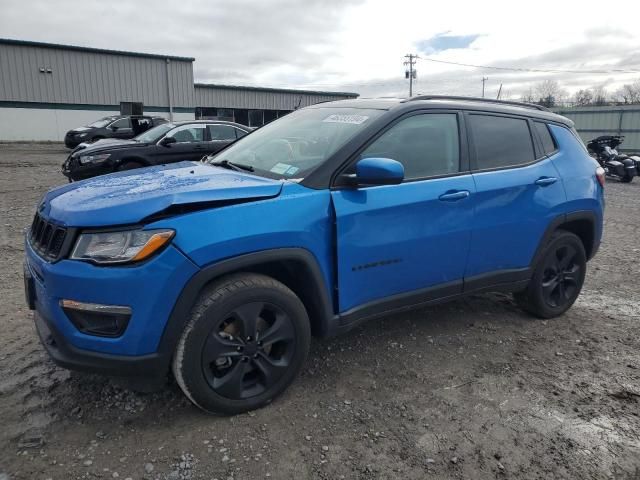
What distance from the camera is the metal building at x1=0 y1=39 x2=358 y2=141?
27.5 meters

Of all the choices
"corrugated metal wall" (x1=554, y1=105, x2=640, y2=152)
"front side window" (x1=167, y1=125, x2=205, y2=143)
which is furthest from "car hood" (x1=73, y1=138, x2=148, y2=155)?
"corrugated metal wall" (x1=554, y1=105, x2=640, y2=152)

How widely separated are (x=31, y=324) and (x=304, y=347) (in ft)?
7.51

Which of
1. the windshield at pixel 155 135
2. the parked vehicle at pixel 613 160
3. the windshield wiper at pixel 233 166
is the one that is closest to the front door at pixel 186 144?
the windshield at pixel 155 135

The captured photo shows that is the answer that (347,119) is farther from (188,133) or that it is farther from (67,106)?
(67,106)

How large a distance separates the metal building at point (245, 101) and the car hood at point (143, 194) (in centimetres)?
3356

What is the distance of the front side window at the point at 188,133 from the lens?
1020 cm

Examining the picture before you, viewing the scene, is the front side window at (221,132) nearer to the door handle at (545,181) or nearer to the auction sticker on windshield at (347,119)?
the auction sticker on windshield at (347,119)

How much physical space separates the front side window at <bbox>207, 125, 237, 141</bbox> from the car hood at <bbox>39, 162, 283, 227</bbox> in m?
7.76

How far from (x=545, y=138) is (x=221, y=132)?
798 centimetres

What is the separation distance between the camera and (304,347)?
2883mm

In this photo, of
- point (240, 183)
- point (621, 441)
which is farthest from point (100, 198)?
point (621, 441)

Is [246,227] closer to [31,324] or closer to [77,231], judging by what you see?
[77,231]

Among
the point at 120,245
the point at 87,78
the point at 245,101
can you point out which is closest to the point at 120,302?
the point at 120,245

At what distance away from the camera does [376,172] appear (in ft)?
9.23
